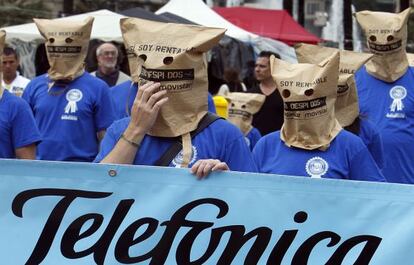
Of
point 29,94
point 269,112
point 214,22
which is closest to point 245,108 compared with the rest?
point 269,112

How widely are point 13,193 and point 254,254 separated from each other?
925 millimetres

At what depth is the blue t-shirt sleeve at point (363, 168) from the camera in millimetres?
4801

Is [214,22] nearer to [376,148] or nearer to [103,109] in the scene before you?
[103,109]

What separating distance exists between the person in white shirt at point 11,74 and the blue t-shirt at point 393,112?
13.4 feet

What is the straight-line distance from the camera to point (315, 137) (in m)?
4.94

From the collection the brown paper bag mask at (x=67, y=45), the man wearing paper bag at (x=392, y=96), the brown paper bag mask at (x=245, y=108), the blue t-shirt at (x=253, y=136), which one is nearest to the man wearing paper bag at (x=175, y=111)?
the man wearing paper bag at (x=392, y=96)

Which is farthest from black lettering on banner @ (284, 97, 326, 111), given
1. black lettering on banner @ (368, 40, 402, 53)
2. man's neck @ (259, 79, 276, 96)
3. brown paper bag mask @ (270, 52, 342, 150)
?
man's neck @ (259, 79, 276, 96)

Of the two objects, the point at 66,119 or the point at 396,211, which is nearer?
the point at 396,211

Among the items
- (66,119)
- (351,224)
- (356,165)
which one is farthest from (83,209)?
(66,119)

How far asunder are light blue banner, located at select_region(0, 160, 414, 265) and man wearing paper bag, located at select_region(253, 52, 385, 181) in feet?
3.64

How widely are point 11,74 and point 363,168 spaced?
6627mm

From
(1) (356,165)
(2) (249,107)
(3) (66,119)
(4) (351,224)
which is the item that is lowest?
(2) (249,107)

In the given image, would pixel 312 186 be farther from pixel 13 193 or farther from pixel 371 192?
pixel 13 193

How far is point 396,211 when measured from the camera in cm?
370
